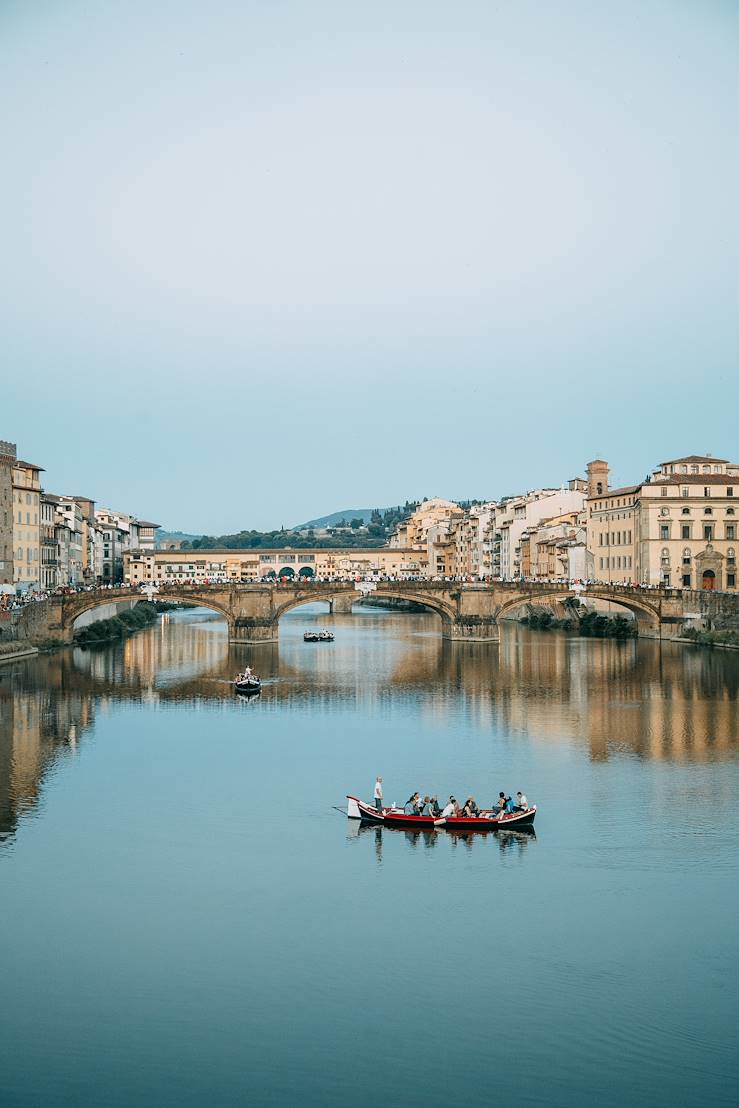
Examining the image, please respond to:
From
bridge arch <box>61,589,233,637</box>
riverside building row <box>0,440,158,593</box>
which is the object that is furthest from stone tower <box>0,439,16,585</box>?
bridge arch <box>61,589,233,637</box>

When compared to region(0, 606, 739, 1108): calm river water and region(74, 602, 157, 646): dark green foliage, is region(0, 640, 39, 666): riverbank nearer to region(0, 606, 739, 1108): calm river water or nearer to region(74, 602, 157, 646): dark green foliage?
region(74, 602, 157, 646): dark green foliage

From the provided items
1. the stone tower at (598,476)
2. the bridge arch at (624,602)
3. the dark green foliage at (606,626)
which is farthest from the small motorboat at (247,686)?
the stone tower at (598,476)

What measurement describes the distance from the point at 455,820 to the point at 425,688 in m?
31.0

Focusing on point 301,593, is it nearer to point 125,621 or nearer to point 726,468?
point 125,621

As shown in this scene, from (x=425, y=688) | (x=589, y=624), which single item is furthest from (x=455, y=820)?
(x=589, y=624)

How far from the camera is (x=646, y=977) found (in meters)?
22.5

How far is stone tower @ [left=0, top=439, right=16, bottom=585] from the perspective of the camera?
267 ft

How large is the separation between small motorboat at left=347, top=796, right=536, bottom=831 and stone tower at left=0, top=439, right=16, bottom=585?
5401 centimetres

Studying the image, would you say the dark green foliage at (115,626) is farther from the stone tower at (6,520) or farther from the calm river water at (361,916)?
the calm river water at (361,916)

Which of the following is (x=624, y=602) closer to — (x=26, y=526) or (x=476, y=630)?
(x=476, y=630)

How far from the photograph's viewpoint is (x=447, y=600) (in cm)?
9269

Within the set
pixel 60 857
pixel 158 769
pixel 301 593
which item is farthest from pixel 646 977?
pixel 301 593

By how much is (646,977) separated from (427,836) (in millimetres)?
10434

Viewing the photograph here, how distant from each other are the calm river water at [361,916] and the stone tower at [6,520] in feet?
106
